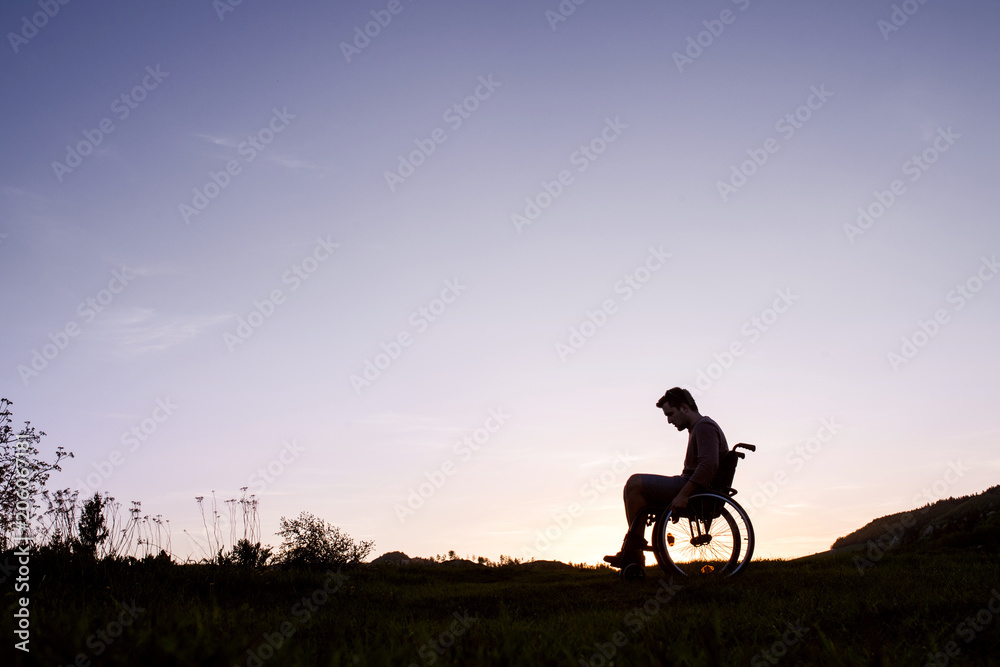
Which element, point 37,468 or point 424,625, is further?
point 37,468

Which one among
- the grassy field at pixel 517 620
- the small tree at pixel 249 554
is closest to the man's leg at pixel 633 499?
the grassy field at pixel 517 620

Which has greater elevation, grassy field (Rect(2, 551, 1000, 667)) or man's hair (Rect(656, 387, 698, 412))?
man's hair (Rect(656, 387, 698, 412))

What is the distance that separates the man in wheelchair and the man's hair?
1.8 inches

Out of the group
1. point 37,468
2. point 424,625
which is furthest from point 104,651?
point 37,468

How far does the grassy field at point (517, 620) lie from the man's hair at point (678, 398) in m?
2.08

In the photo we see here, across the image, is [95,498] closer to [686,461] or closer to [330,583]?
[330,583]

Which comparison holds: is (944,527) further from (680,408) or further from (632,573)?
(632,573)

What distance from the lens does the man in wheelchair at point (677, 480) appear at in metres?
8.23

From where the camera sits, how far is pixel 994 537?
1155 centimetres

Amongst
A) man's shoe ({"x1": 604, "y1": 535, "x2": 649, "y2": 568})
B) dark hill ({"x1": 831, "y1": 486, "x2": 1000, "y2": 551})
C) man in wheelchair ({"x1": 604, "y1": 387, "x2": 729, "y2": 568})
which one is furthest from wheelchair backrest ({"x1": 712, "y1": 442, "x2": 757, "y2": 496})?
dark hill ({"x1": 831, "y1": 486, "x2": 1000, "y2": 551})

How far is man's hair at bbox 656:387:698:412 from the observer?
880 cm

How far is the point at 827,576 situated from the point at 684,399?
246cm

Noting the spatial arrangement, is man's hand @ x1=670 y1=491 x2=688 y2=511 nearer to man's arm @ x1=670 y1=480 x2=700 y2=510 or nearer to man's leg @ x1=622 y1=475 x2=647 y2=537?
man's arm @ x1=670 y1=480 x2=700 y2=510

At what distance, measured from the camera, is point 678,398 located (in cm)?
884
